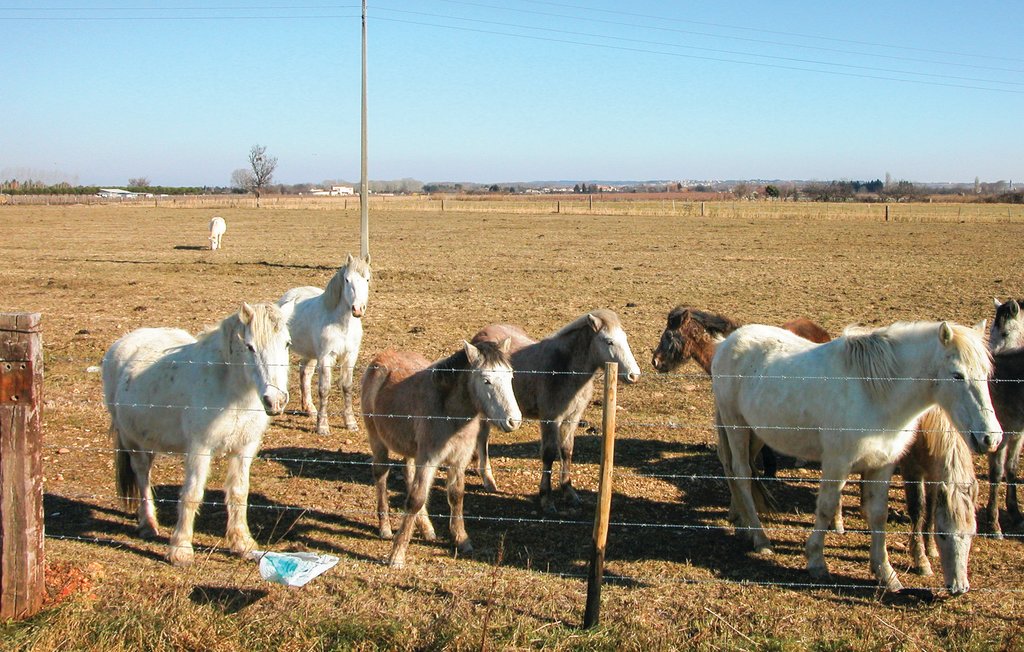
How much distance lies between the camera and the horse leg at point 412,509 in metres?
6.07

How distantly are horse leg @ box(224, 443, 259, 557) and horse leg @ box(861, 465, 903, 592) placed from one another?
4445 mm

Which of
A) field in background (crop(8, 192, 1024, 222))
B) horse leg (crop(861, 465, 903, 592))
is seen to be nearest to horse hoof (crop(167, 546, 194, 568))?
horse leg (crop(861, 465, 903, 592))

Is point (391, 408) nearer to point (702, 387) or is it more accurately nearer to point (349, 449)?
point (349, 449)

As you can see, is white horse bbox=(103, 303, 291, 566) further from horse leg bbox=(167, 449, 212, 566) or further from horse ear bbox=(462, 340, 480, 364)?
horse ear bbox=(462, 340, 480, 364)

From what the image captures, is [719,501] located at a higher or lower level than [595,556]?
lower

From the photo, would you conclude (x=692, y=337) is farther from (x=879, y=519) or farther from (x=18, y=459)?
(x=18, y=459)

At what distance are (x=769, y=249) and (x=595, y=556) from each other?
1065 inches

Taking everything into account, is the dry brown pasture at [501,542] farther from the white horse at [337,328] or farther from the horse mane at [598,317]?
the horse mane at [598,317]

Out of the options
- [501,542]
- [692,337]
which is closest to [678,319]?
[692,337]

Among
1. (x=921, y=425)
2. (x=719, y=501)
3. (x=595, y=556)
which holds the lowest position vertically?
(x=719, y=501)

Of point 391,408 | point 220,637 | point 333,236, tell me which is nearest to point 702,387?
point 391,408

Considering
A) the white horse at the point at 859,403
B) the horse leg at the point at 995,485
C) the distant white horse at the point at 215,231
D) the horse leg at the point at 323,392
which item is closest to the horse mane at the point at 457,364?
the white horse at the point at 859,403

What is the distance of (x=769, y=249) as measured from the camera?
3017 cm

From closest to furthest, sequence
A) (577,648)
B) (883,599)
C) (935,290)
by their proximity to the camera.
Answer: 1. (577,648)
2. (883,599)
3. (935,290)
